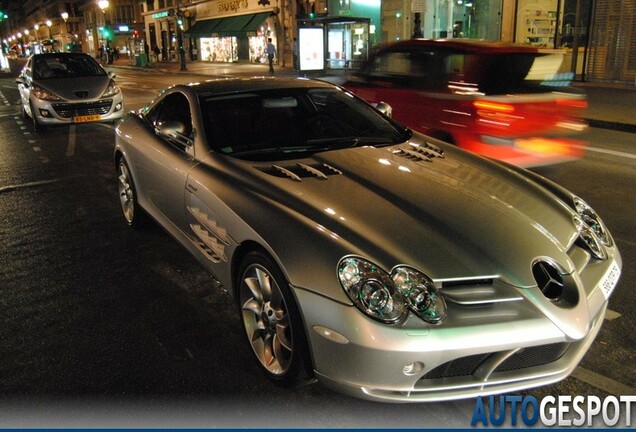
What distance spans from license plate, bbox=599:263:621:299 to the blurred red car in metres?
3.21

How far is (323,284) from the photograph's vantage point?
257 centimetres

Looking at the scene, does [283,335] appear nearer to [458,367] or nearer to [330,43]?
[458,367]

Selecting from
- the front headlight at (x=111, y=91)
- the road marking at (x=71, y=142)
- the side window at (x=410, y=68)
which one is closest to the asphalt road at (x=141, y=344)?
the side window at (x=410, y=68)

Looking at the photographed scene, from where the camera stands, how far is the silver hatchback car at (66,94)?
11547 mm

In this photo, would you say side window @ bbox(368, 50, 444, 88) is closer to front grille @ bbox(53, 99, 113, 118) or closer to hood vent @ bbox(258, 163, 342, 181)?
hood vent @ bbox(258, 163, 342, 181)

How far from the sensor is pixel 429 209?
304 centimetres

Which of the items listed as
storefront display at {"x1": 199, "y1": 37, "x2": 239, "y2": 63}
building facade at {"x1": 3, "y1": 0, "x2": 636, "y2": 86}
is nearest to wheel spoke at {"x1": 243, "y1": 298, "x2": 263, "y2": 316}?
building facade at {"x1": 3, "y1": 0, "x2": 636, "y2": 86}

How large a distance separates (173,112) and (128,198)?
1319mm

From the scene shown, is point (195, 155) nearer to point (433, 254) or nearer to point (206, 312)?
point (206, 312)

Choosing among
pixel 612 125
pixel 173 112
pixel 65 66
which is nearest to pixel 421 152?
pixel 173 112

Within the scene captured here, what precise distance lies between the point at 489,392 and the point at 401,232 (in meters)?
0.82

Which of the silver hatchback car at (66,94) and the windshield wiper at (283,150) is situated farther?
the silver hatchback car at (66,94)

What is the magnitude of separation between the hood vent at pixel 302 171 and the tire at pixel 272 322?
1.97 feet

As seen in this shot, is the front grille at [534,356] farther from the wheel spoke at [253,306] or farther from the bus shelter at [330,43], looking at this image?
the bus shelter at [330,43]
